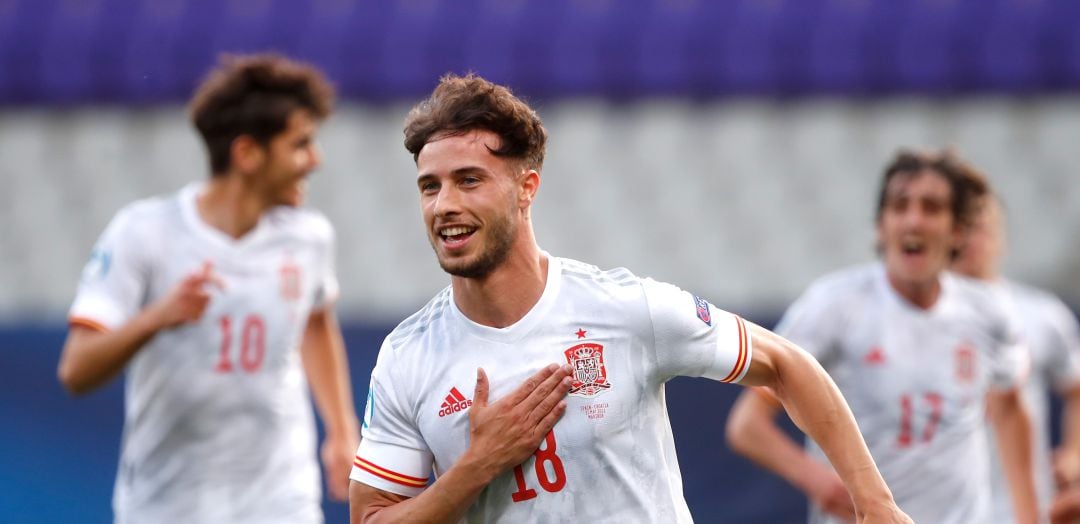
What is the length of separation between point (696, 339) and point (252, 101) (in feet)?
8.61

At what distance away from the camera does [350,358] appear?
8.06 metres

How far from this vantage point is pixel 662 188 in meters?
10.2

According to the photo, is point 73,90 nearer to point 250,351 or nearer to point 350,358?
point 350,358

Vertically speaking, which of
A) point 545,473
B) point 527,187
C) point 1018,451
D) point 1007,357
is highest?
point 527,187

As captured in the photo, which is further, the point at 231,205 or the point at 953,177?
the point at 953,177

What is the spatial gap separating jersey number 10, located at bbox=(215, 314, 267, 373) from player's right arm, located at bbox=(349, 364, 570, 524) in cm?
191

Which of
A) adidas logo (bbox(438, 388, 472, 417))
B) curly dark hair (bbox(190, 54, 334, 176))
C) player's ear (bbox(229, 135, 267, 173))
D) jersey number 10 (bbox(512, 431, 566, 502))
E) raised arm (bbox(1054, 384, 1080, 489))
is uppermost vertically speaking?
curly dark hair (bbox(190, 54, 334, 176))

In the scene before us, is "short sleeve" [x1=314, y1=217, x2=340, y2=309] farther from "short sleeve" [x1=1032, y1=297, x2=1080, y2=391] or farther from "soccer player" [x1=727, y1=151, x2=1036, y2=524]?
"short sleeve" [x1=1032, y1=297, x2=1080, y2=391]

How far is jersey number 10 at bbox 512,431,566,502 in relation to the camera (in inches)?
137

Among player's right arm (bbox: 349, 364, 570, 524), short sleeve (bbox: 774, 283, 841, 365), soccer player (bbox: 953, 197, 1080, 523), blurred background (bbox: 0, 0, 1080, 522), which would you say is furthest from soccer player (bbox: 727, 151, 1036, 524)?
blurred background (bbox: 0, 0, 1080, 522)

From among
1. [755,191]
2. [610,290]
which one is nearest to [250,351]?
[610,290]

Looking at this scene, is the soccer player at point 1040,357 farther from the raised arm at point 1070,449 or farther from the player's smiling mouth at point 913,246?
the player's smiling mouth at point 913,246

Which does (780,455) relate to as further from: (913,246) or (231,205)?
(231,205)

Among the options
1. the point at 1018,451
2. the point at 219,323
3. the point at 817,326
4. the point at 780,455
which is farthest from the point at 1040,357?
the point at 219,323
